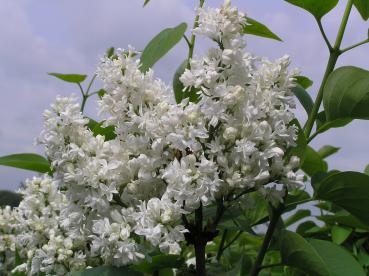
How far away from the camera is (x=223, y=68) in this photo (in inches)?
38.9

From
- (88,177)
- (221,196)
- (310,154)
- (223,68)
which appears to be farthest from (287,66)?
(310,154)

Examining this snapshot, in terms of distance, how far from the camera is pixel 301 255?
1130 mm

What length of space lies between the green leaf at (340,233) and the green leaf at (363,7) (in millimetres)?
731

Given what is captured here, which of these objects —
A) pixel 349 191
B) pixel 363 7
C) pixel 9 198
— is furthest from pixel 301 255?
pixel 9 198

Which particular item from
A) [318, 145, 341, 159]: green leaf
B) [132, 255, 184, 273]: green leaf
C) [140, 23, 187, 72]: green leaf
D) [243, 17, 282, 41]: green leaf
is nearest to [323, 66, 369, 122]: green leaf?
[243, 17, 282, 41]: green leaf

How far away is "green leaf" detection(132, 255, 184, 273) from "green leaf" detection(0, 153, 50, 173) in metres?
0.42

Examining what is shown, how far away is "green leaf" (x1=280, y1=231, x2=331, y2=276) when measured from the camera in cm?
109

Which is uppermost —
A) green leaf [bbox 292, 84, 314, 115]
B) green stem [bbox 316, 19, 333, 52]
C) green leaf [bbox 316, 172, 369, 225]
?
green stem [bbox 316, 19, 333, 52]

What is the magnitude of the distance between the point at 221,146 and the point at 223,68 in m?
0.13

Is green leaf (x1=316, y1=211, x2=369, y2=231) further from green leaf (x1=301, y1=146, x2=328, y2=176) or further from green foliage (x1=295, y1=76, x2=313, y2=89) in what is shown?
green foliage (x1=295, y1=76, x2=313, y2=89)

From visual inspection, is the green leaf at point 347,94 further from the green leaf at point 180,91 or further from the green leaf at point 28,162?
the green leaf at point 28,162

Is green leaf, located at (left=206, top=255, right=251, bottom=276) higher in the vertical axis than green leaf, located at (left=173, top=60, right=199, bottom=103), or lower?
lower

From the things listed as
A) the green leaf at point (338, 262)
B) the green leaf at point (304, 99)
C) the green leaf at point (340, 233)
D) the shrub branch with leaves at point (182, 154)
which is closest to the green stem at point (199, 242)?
the shrub branch with leaves at point (182, 154)

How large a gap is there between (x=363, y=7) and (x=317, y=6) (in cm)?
15
